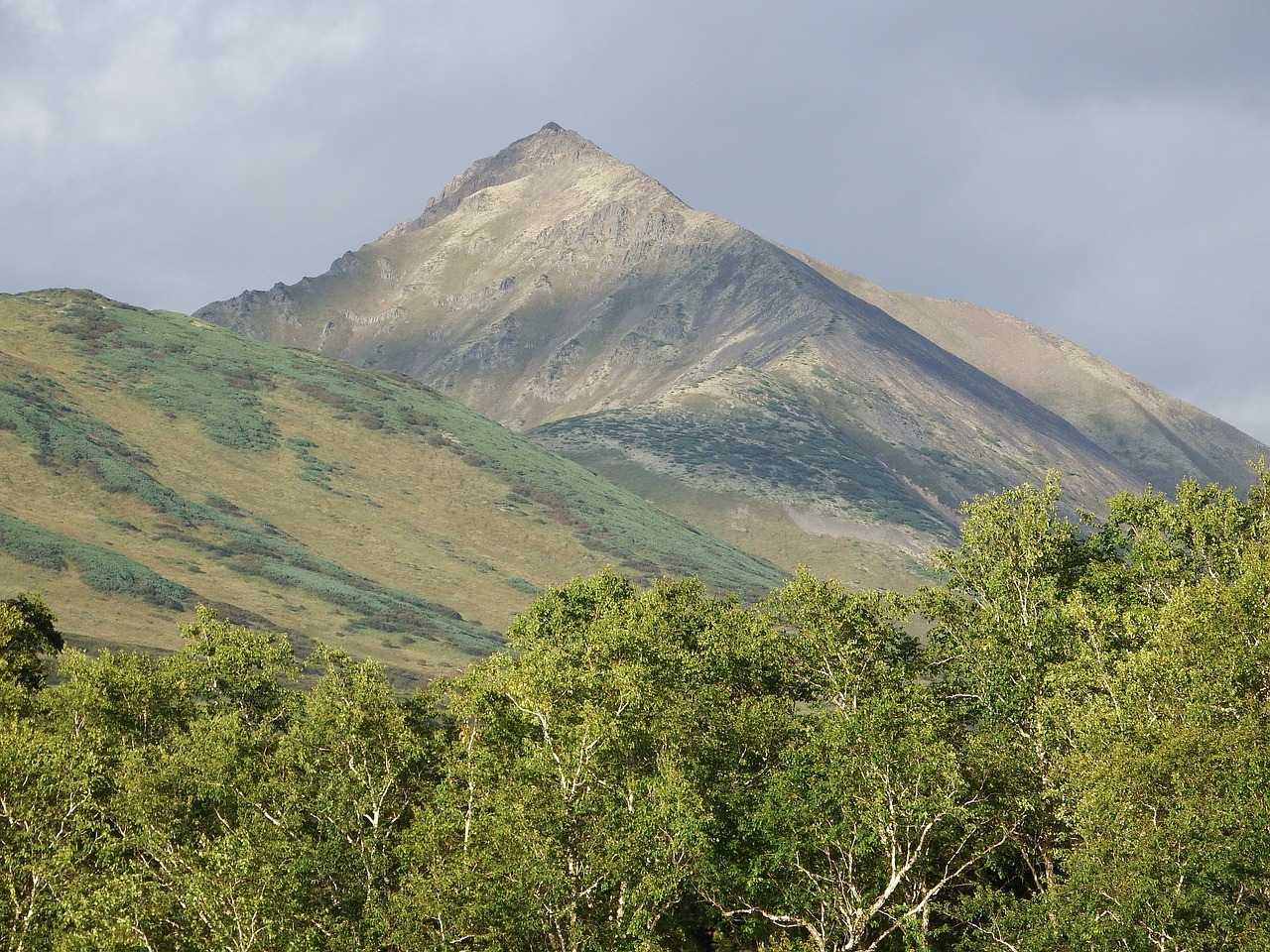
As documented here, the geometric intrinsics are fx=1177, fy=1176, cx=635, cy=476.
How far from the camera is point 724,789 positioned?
53156mm

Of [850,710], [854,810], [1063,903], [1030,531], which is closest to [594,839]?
[854,810]

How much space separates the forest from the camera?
4212 centimetres

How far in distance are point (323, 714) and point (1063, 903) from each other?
32.4 metres

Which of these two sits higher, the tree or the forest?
the forest

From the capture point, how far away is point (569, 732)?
49531mm

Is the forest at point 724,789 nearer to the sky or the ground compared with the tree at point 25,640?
nearer to the sky

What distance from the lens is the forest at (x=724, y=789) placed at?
42125 mm

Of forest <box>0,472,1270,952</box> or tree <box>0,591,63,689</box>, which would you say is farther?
tree <box>0,591,63,689</box>

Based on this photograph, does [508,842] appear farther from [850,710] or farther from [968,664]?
[968,664]

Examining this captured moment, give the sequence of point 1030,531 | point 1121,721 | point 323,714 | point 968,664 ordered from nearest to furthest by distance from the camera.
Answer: point 1121,721 → point 323,714 → point 968,664 → point 1030,531

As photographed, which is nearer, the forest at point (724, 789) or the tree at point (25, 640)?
the forest at point (724, 789)

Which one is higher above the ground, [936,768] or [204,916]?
[936,768]

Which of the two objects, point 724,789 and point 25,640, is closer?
point 724,789

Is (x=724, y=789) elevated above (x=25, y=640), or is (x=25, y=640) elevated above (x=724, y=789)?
(x=724, y=789)
